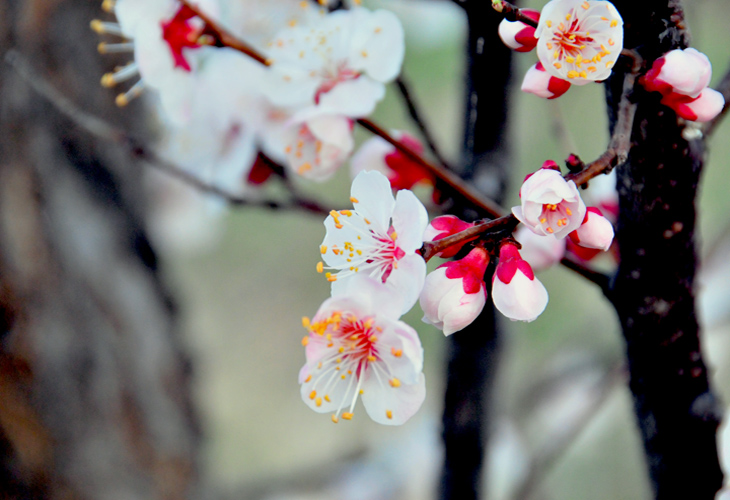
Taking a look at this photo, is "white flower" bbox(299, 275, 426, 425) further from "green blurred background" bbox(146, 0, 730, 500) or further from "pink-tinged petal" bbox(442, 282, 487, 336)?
"green blurred background" bbox(146, 0, 730, 500)

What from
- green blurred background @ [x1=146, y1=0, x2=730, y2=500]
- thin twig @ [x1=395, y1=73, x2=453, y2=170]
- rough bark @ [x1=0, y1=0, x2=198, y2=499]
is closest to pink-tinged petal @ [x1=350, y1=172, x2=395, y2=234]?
thin twig @ [x1=395, y1=73, x2=453, y2=170]

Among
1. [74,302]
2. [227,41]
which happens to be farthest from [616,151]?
[74,302]

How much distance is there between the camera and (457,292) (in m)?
0.23

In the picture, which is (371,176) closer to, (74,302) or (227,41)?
(227,41)

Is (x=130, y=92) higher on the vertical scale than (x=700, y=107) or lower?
lower

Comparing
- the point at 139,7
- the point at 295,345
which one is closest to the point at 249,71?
the point at 139,7

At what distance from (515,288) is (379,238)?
7cm

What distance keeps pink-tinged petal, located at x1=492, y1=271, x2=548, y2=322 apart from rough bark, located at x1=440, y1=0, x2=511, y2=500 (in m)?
0.14

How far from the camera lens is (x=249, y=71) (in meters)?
0.41

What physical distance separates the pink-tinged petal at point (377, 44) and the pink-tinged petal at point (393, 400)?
19 centimetres

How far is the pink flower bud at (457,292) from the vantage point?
225 mm

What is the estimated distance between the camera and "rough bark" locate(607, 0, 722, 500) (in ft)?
0.78

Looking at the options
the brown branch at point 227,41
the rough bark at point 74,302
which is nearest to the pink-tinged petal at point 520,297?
the brown branch at point 227,41

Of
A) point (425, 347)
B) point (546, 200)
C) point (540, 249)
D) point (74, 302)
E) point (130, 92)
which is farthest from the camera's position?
point (425, 347)
